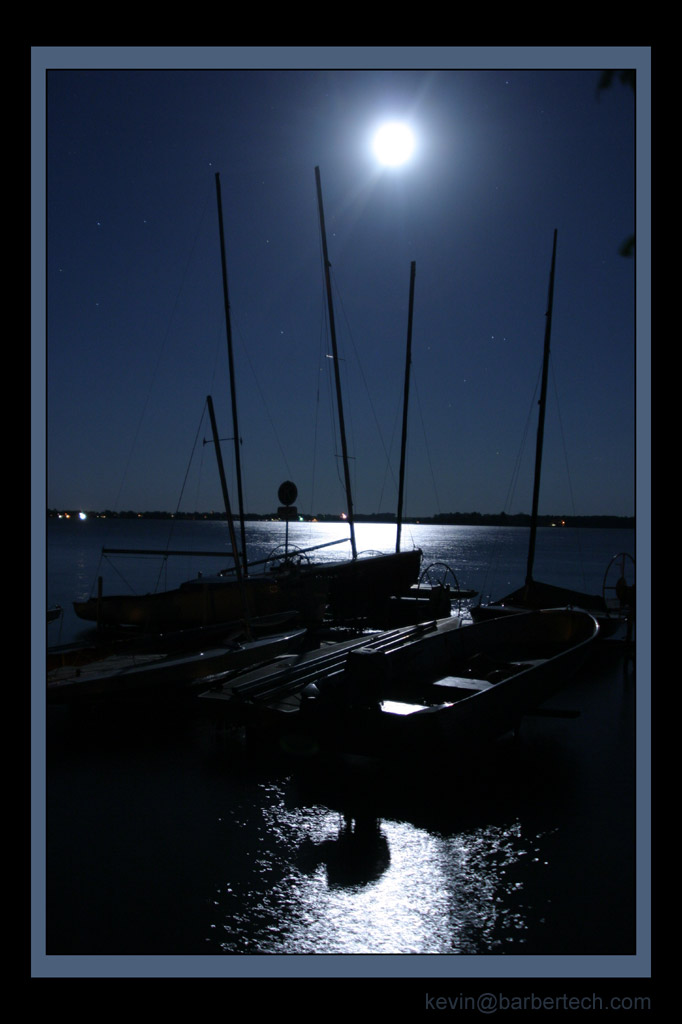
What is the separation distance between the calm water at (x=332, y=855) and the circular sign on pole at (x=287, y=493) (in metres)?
14.0

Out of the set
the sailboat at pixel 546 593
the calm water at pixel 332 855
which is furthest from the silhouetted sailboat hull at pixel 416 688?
the sailboat at pixel 546 593

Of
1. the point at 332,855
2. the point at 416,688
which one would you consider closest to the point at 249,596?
the point at 416,688

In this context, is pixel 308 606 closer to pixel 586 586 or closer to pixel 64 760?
pixel 64 760

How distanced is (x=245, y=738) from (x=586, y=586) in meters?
60.4

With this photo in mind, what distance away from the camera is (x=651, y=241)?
9.32 feet

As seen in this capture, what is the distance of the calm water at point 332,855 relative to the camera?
5.75 meters

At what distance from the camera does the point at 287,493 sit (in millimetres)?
25578


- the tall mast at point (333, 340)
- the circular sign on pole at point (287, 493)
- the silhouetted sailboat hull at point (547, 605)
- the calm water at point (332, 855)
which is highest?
the tall mast at point (333, 340)

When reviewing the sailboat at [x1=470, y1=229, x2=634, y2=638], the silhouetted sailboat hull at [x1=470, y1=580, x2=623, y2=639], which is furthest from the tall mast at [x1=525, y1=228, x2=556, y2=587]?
the silhouetted sailboat hull at [x1=470, y1=580, x2=623, y2=639]

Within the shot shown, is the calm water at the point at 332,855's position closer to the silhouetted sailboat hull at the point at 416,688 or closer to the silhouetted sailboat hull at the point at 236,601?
the silhouetted sailboat hull at the point at 416,688

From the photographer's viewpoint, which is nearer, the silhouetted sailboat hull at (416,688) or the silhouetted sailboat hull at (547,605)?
the silhouetted sailboat hull at (416,688)

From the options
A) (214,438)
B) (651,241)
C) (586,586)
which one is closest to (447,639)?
(214,438)

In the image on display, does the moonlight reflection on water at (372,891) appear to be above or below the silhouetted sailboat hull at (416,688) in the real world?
below

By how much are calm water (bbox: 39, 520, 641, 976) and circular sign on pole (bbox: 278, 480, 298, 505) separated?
45.9 feet
